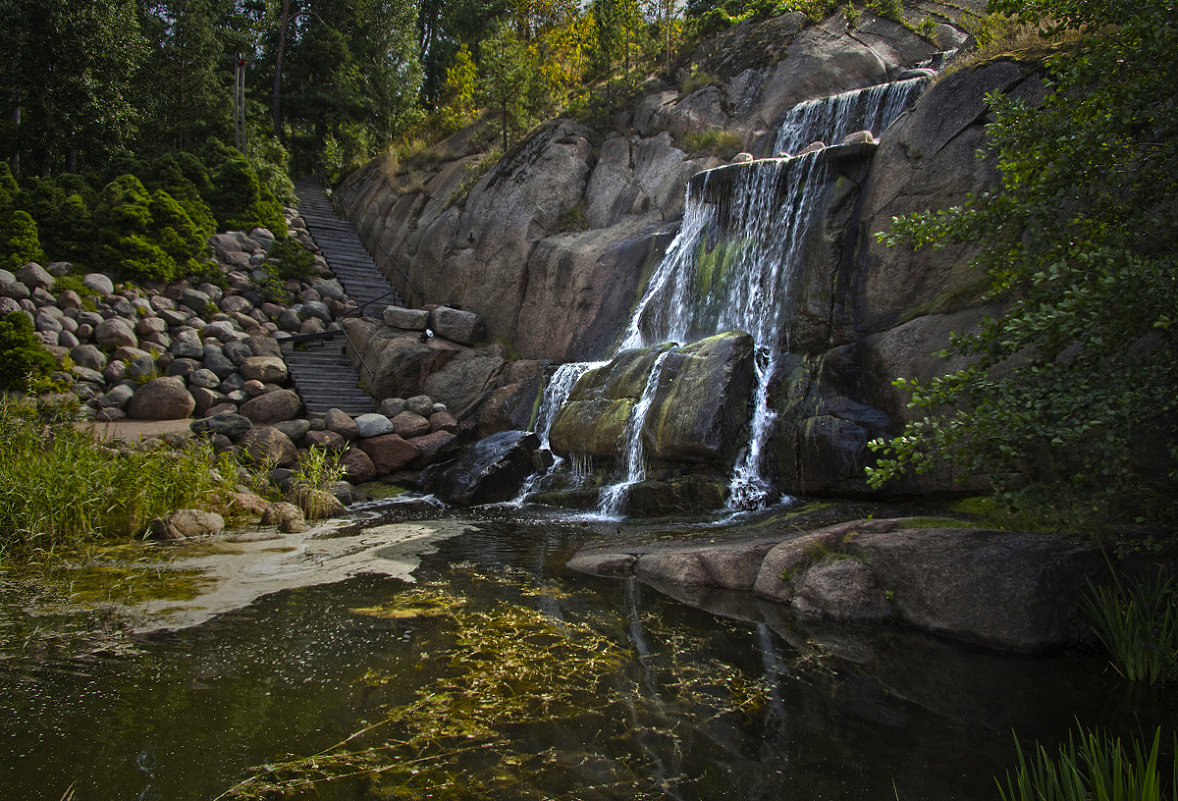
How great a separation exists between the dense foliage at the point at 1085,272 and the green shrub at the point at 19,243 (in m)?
17.4

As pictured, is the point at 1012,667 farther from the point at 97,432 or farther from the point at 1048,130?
the point at 97,432

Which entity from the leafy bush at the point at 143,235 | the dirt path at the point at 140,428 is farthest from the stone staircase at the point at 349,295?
Answer: the leafy bush at the point at 143,235

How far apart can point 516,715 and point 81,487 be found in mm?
6361

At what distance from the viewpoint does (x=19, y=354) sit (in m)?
12.2

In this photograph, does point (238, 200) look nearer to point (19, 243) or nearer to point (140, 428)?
point (19, 243)

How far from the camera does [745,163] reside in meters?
13.2

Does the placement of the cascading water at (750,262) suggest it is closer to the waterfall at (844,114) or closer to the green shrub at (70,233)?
the waterfall at (844,114)

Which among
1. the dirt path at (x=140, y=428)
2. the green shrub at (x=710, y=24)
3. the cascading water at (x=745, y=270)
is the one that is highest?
the green shrub at (x=710, y=24)

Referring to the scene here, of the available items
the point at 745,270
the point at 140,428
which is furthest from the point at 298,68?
the point at 745,270

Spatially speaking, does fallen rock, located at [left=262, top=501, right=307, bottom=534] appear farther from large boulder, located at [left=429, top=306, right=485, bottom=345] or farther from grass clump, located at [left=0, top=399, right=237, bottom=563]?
large boulder, located at [left=429, top=306, right=485, bottom=345]

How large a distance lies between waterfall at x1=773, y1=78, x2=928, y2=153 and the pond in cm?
1155

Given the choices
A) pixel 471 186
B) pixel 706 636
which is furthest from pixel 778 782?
Result: pixel 471 186

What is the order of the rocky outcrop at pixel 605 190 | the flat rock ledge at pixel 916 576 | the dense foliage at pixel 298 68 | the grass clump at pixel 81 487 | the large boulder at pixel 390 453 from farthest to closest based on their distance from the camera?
the dense foliage at pixel 298 68 < the rocky outcrop at pixel 605 190 < the large boulder at pixel 390 453 < the grass clump at pixel 81 487 < the flat rock ledge at pixel 916 576

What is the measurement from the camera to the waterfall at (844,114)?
13.4 m
